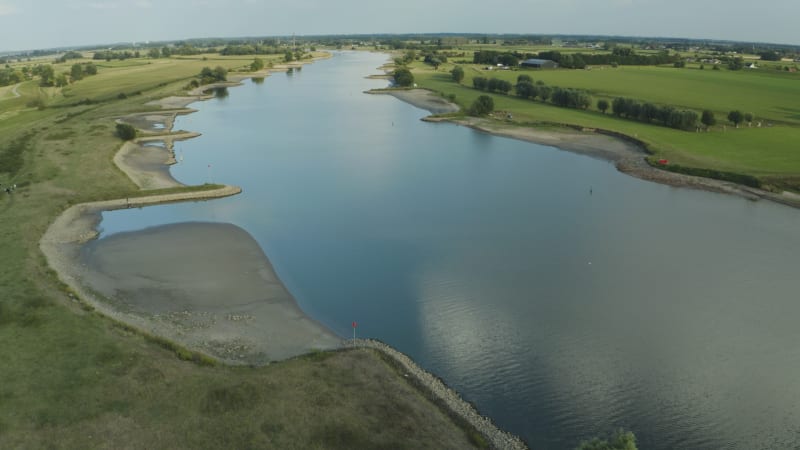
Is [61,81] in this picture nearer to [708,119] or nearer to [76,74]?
[76,74]

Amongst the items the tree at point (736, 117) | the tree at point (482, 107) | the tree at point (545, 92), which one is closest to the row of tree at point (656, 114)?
the tree at point (736, 117)

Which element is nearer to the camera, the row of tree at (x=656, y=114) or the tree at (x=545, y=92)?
the row of tree at (x=656, y=114)

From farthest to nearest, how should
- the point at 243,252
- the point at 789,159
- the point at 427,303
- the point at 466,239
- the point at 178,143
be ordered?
1. the point at 178,143
2. the point at 789,159
3. the point at 466,239
4. the point at 243,252
5. the point at 427,303

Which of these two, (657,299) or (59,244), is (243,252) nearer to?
(59,244)

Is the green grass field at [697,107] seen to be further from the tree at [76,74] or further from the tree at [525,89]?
the tree at [76,74]

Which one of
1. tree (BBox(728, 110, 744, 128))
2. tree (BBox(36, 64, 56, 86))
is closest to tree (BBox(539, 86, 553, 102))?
tree (BBox(728, 110, 744, 128))

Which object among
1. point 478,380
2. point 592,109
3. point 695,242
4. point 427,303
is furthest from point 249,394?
point 592,109
